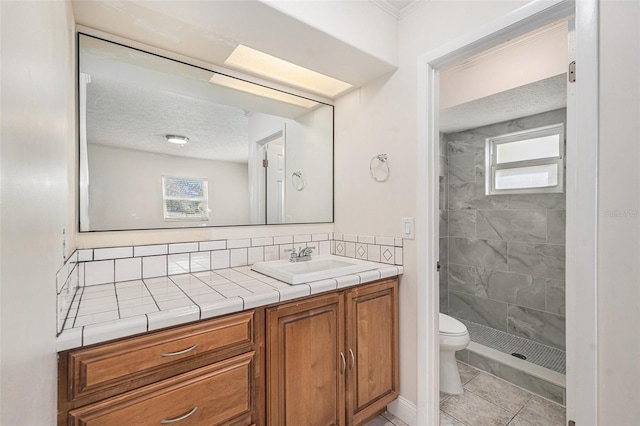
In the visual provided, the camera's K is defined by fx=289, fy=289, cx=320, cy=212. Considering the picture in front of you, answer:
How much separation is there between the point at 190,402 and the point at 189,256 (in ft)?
2.53

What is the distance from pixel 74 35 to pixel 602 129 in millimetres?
2238

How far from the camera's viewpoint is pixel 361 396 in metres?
1.57

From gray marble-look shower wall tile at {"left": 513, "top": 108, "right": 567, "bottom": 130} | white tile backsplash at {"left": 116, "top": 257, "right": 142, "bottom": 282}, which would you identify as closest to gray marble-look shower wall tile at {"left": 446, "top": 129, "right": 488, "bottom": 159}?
gray marble-look shower wall tile at {"left": 513, "top": 108, "right": 567, "bottom": 130}

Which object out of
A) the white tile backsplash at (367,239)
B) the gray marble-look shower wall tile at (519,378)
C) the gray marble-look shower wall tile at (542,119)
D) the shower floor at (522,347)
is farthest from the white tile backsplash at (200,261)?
the gray marble-look shower wall tile at (542,119)

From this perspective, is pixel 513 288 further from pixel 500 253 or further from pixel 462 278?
pixel 462 278

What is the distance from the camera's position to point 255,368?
47.0 inches

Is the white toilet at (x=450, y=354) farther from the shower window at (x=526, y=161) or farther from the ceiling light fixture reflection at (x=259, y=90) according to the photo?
the ceiling light fixture reflection at (x=259, y=90)

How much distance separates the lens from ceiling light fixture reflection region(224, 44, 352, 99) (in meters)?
A: 1.79

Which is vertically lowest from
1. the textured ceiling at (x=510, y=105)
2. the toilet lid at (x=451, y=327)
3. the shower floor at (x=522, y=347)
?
the shower floor at (x=522, y=347)

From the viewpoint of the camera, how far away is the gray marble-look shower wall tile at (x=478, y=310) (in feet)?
9.70

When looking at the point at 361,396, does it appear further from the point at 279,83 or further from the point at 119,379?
the point at 279,83

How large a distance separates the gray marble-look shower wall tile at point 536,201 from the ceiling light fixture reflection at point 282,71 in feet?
6.68

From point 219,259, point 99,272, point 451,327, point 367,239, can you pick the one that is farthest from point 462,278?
point 99,272

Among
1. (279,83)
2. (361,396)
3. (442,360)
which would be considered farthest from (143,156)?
(442,360)
